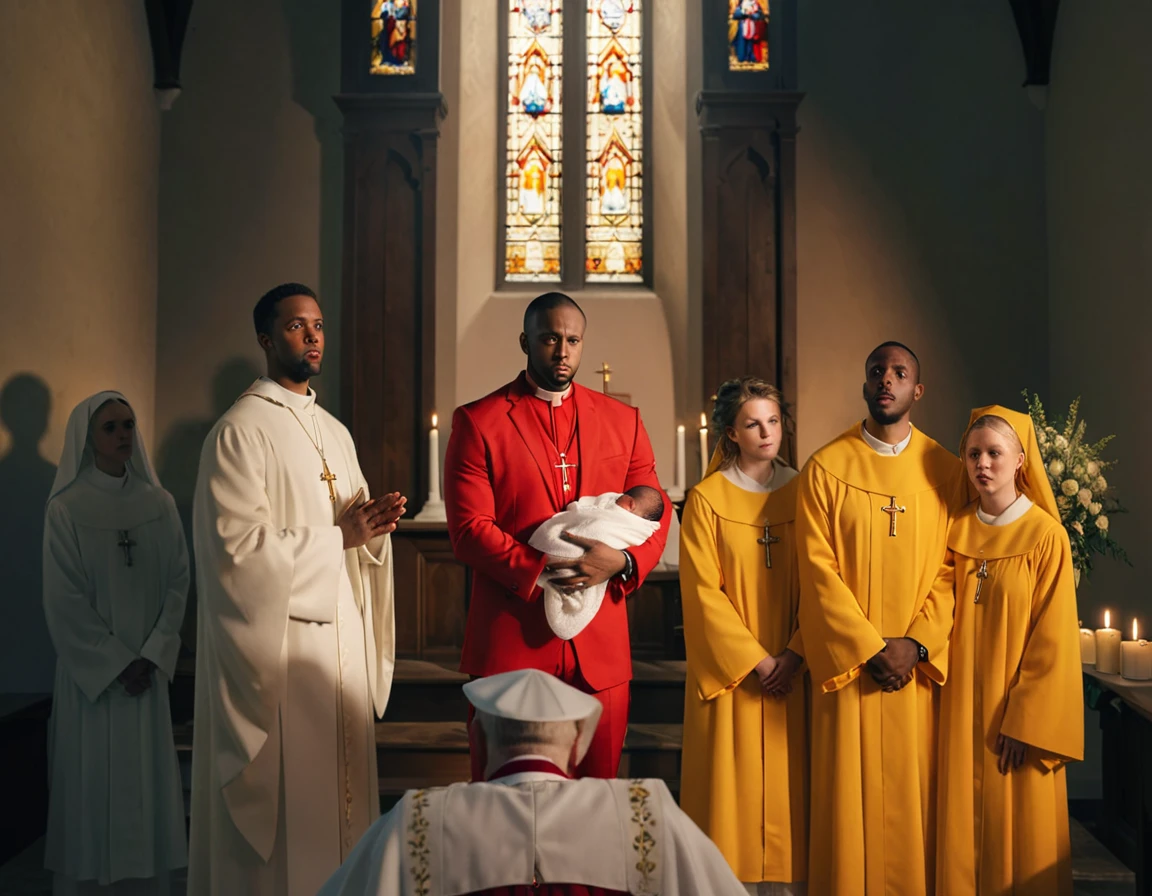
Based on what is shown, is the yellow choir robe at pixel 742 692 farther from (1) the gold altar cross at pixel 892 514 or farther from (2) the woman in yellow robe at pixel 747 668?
(1) the gold altar cross at pixel 892 514

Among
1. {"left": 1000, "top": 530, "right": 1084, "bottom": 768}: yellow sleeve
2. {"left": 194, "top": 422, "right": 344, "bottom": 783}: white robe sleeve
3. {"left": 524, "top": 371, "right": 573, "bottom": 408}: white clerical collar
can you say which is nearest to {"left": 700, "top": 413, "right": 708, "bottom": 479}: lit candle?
{"left": 1000, "top": 530, "right": 1084, "bottom": 768}: yellow sleeve

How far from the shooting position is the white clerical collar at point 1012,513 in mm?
3904

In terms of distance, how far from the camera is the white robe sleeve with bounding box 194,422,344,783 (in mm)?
3314

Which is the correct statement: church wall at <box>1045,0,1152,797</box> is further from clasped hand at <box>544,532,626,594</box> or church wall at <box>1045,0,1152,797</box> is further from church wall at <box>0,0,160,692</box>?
church wall at <box>0,0,160,692</box>

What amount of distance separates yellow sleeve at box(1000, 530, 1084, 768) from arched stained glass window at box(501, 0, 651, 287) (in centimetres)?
477

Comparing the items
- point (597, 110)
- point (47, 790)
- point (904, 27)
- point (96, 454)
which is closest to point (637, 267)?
point (597, 110)

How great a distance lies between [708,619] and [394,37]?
524 cm

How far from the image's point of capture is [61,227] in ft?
19.5

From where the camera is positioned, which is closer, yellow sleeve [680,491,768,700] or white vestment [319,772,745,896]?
white vestment [319,772,745,896]

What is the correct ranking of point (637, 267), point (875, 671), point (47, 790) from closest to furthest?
1. point (875, 671)
2. point (47, 790)
3. point (637, 267)

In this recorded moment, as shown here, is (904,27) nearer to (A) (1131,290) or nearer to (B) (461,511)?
(A) (1131,290)

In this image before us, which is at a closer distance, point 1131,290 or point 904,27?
point 1131,290

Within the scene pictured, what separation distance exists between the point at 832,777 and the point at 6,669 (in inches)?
156

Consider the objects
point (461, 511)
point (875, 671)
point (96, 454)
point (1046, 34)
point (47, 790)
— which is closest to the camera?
point (461, 511)
